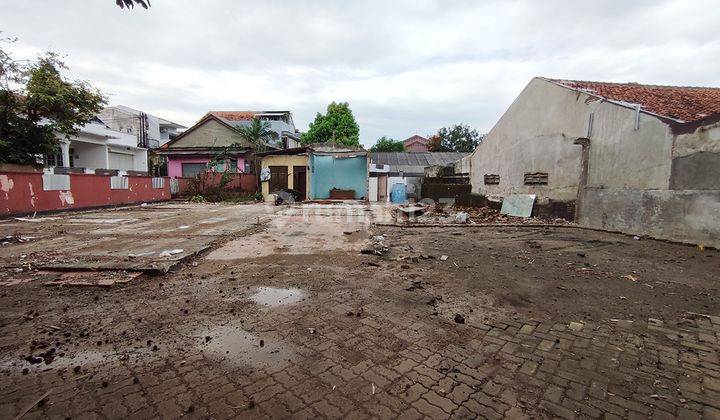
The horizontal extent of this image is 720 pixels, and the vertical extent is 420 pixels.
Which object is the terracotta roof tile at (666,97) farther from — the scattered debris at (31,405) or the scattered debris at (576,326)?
the scattered debris at (31,405)

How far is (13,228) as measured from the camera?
899 centimetres

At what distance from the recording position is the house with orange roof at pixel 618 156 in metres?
6.89

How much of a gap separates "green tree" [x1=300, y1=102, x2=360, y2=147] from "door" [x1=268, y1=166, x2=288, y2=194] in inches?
466

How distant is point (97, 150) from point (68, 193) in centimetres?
1124

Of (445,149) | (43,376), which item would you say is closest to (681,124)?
(43,376)

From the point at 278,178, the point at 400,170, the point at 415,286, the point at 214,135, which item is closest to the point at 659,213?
the point at 415,286

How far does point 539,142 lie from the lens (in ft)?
37.2

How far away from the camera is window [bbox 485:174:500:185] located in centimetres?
1355

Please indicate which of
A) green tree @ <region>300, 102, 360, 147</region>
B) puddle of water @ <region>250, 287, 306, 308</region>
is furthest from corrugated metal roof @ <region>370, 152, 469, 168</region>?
puddle of water @ <region>250, 287, 306, 308</region>

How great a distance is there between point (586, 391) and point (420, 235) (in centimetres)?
619

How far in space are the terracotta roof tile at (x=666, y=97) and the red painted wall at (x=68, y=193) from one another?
710 inches

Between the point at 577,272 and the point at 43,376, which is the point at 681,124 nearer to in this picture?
the point at 577,272

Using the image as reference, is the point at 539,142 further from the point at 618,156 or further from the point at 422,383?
the point at 422,383

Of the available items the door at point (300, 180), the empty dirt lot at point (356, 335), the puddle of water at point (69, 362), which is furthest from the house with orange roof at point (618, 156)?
the door at point (300, 180)
